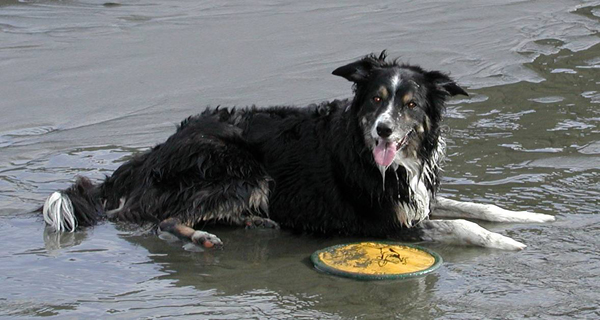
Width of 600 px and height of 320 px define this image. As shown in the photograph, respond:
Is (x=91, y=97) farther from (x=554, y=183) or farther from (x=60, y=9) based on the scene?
(x=554, y=183)

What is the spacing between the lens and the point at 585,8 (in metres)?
14.2

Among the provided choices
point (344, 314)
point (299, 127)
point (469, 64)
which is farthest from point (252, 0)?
point (344, 314)

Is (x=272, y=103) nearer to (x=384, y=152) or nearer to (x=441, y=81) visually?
(x=441, y=81)

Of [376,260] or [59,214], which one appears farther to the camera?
[59,214]

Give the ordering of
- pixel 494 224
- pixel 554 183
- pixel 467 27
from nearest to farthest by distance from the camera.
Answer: pixel 494 224
pixel 554 183
pixel 467 27

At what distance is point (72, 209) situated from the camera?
6.89 meters

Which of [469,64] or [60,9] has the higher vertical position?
[60,9]

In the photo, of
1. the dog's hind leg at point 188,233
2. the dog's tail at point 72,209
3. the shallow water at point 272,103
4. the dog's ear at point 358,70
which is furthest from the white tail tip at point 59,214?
the dog's ear at point 358,70

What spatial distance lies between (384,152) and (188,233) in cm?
150

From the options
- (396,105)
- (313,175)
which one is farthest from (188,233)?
(396,105)

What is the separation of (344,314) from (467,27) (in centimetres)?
861

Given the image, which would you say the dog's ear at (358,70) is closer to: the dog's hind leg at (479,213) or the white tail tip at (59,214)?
the dog's hind leg at (479,213)

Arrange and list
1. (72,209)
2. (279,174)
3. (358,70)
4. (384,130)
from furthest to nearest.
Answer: (279,174)
(72,209)
(358,70)
(384,130)

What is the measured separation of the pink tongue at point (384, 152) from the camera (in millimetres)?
6539
